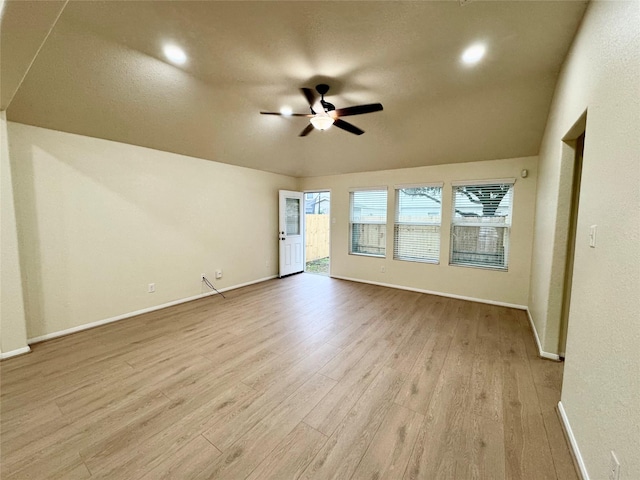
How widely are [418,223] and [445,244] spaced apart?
605 mm

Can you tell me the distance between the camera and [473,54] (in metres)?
2.18

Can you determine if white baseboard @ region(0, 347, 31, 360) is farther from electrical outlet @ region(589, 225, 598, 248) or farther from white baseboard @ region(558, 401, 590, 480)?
electrical outlet @ region(589, 225, 598, 248)

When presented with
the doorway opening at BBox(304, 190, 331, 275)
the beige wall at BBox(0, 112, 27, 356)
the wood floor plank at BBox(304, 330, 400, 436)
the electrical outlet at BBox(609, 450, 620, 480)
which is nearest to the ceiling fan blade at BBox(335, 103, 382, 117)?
the wood floor plank at BBox(304, 330, 400, 436)

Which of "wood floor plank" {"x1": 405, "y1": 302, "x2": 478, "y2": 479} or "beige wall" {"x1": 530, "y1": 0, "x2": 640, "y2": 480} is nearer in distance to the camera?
"beige wall" {"x1": 530, "y1": 0, "x2": 640, "y2": 480}

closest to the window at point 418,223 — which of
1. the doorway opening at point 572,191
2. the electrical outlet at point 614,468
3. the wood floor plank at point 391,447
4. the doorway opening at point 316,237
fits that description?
the doorway opening at point 572,191

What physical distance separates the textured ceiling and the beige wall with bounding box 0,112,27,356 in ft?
1.97

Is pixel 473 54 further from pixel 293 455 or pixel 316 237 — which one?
pixel 316 237

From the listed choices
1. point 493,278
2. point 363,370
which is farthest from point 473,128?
point 363,370

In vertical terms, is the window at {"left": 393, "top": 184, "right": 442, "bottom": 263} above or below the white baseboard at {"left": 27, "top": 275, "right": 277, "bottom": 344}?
above

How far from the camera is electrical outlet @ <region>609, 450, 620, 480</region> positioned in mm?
1019

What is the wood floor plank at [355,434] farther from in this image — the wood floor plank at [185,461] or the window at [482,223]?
the window at [482,223]

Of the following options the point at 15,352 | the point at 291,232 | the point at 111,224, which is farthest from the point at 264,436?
the point at 291,232

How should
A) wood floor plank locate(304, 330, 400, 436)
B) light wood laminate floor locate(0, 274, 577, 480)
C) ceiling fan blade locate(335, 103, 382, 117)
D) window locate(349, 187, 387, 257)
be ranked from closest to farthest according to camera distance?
light wood laminate floor locate(0, 274, 577, 480)
wood floor plank locate(304, 330, 400, 436)
ceiling fan blade locate(335, 103, 382, 117)
window locate(349, 187, 387, 257)

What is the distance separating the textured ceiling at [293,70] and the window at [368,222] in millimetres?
1481
